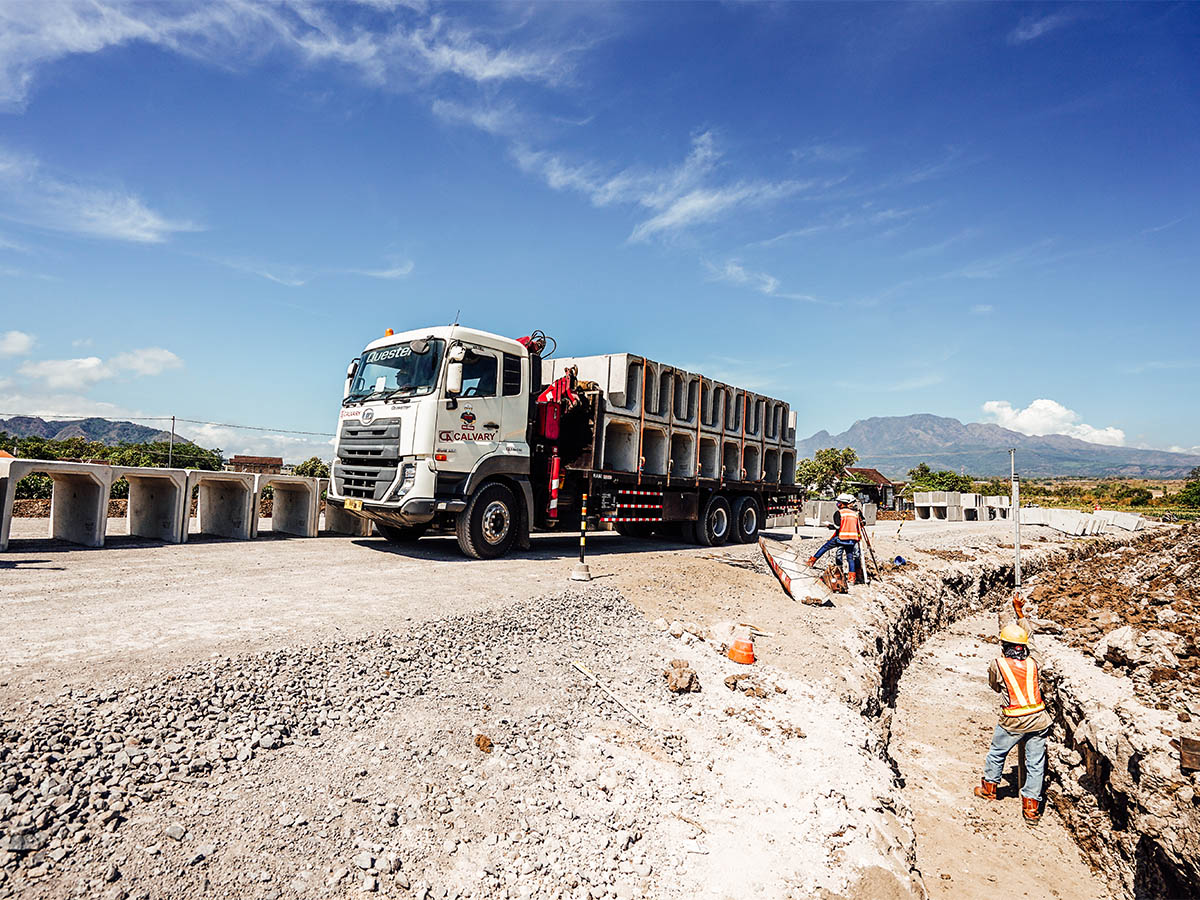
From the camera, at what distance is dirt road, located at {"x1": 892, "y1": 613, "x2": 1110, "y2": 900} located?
5805 millimetres

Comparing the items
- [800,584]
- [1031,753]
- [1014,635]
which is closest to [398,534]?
[800,584]

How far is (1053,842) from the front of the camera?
6.44m

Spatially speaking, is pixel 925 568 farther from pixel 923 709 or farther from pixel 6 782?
pixel 6 782

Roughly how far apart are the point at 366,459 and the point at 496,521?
222 centimetres

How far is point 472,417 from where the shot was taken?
10117 mm

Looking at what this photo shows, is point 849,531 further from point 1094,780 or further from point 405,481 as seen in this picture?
point 405,481

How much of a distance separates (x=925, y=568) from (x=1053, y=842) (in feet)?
32.2

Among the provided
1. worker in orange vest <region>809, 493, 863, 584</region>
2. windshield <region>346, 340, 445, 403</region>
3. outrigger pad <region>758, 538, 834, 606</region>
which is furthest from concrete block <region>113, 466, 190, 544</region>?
worker in orange vest <region>809, 493, 863, 584</region>

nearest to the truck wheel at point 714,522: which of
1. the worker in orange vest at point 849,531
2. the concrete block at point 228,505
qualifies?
the worker in orange vest at point 849,531

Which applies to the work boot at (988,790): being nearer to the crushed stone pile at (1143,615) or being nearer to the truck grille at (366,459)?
the crushed stone pile at (1143,615)

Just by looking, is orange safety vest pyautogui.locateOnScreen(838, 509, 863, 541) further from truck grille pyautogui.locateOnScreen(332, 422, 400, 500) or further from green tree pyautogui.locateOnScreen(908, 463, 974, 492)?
green tree pyautogui.locateOnScreen(908, 463, 974, 492)

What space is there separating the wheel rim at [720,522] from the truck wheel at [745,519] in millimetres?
299

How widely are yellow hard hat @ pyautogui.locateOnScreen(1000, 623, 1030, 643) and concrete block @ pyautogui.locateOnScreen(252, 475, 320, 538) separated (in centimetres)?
1090

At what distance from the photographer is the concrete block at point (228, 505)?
1139 centimetres
